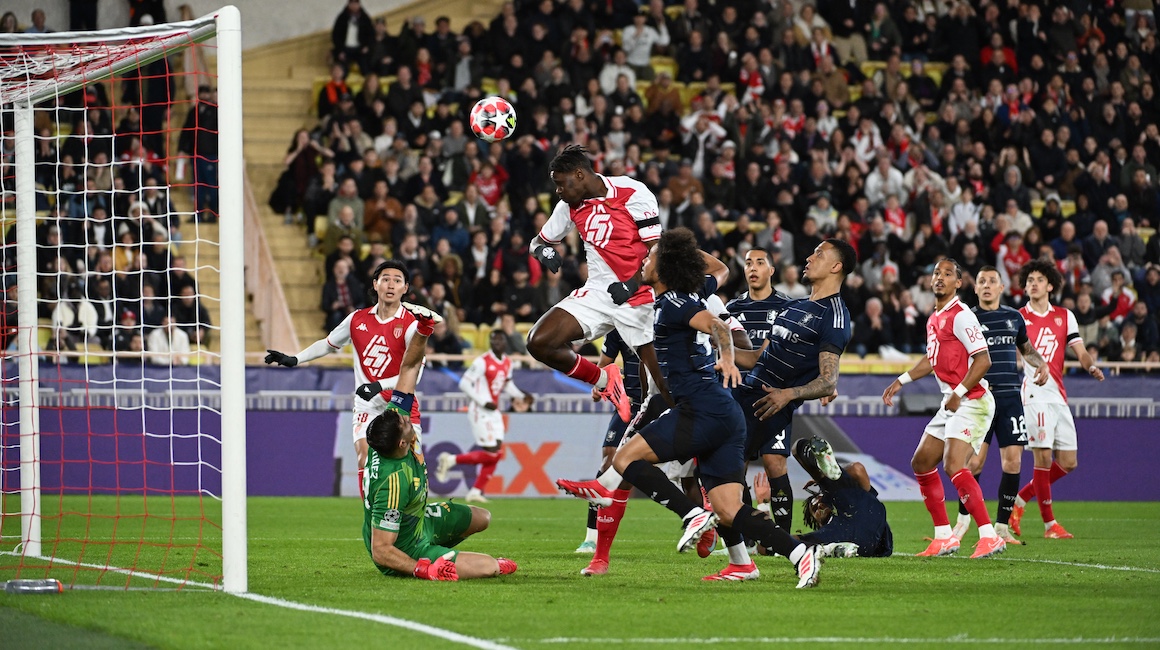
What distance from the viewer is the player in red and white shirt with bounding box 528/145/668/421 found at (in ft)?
32.4

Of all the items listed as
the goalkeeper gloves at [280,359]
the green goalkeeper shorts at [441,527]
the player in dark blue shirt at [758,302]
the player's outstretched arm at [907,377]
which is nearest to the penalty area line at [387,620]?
the green goalkeeper shorts at [441,527]

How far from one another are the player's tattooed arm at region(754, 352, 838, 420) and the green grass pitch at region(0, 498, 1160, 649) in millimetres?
1074

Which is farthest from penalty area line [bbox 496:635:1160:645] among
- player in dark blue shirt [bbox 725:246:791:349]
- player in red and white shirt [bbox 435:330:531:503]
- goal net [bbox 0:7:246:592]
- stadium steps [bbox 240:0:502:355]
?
stadium steps [bbox 240:0:502:355]

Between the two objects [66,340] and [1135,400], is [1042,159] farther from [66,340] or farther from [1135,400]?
[66,340]

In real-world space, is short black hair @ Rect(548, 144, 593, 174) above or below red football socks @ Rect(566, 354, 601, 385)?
above

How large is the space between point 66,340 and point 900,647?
14521mm

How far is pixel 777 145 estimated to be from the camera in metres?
24.1

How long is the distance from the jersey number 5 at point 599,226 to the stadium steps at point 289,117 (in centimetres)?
1188

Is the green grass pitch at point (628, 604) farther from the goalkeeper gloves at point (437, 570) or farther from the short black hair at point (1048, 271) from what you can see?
the short black hair at point (1048, 271)

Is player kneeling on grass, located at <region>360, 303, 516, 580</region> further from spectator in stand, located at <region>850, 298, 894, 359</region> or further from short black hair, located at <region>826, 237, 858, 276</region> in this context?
spectator in stand, located at <region>850, 298, 894, 359</region>

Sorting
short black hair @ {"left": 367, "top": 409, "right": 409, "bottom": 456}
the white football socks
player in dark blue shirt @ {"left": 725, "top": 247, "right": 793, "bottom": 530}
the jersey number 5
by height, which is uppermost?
the jersey number 5

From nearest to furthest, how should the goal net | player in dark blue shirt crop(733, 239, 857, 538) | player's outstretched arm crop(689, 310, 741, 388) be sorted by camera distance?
1. the goal net
2. player's outstretched arm crop(689, 310, 741, 388)
3. player in dark blue shirt crop(733, 239, 857, 538)

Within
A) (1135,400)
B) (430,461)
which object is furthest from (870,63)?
(430,461)

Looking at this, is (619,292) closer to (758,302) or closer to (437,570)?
(758,302)
